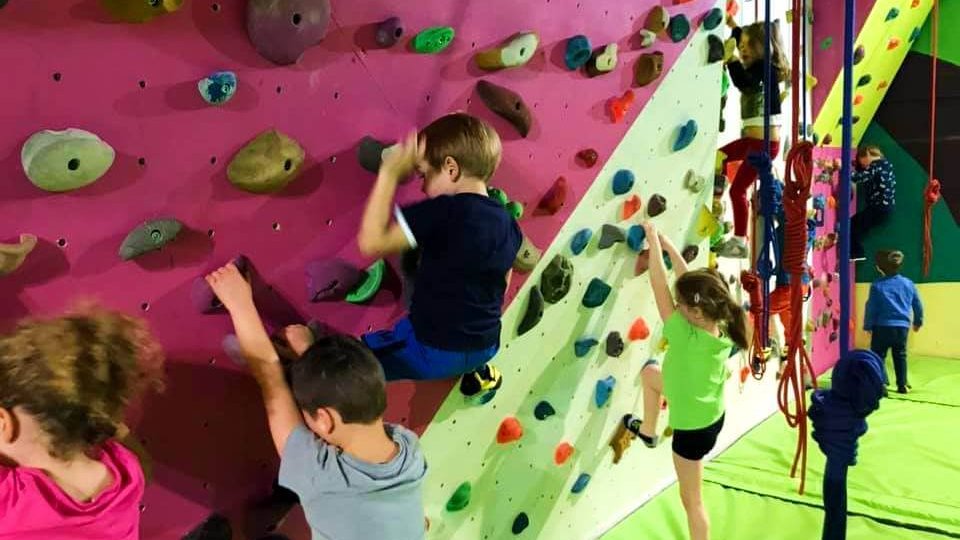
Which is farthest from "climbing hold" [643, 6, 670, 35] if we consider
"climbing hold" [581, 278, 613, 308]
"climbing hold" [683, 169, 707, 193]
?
"climbing hold" [581, 278, 613, 308]

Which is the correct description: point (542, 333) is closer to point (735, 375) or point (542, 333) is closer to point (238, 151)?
point (238, 151)

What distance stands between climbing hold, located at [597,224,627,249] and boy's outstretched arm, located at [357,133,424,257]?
98 centimetres

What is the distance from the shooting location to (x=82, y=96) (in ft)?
4.00

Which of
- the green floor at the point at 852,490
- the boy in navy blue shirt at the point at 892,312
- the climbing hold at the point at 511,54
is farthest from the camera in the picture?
the boy in navy blue shirt at the point at 892,312

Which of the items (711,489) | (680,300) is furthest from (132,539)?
(711,489)

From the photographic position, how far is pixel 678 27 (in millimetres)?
2662

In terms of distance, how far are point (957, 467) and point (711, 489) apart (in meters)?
1.05

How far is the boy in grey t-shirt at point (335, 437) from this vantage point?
4.57 feet

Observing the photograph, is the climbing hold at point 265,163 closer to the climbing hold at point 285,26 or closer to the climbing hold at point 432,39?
the climbing hold at point 285,26

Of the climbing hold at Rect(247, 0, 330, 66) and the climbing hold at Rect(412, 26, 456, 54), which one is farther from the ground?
the climbing hold at Rect(247, 0, 330, 66)

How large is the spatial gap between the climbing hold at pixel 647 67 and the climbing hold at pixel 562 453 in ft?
3.69

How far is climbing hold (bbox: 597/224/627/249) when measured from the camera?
2.48m

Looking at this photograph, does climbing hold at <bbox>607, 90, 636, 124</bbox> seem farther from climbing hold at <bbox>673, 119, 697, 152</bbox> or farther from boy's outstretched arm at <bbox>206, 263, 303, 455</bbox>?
boy's outstretched arm at <bbox>206, 263, 303, 455</bbox>

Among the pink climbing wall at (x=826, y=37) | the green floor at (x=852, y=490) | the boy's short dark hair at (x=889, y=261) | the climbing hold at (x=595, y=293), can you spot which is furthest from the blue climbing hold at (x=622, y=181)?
the boy's short dark hair at (x=889, y=261)
